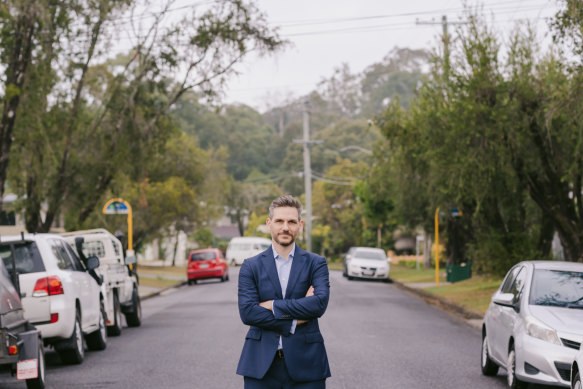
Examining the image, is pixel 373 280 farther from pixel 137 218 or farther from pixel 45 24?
pixel 45 24

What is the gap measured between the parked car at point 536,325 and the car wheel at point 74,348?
5.73m

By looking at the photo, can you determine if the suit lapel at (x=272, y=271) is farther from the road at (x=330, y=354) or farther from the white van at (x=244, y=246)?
the white van at (x=244, y=246)

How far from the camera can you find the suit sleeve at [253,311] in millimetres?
5770

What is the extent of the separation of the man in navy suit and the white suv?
700cm

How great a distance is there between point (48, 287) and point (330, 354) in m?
4.50

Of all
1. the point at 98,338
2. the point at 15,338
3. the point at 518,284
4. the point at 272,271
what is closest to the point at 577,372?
the point at 518,284

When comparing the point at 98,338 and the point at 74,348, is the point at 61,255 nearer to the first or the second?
the point at 74,348

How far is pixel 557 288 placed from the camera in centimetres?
1135

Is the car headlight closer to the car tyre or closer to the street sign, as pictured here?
the car tyre

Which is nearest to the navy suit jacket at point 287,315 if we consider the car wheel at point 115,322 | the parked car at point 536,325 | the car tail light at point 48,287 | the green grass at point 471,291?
the parked car at point 536,325

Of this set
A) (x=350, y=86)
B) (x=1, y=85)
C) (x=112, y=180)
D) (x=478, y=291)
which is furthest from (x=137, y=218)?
(x=350, y=86)

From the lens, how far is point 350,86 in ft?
436

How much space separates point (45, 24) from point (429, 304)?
13.7 metres

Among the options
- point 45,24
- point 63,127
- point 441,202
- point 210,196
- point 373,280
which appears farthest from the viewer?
point 210,196
